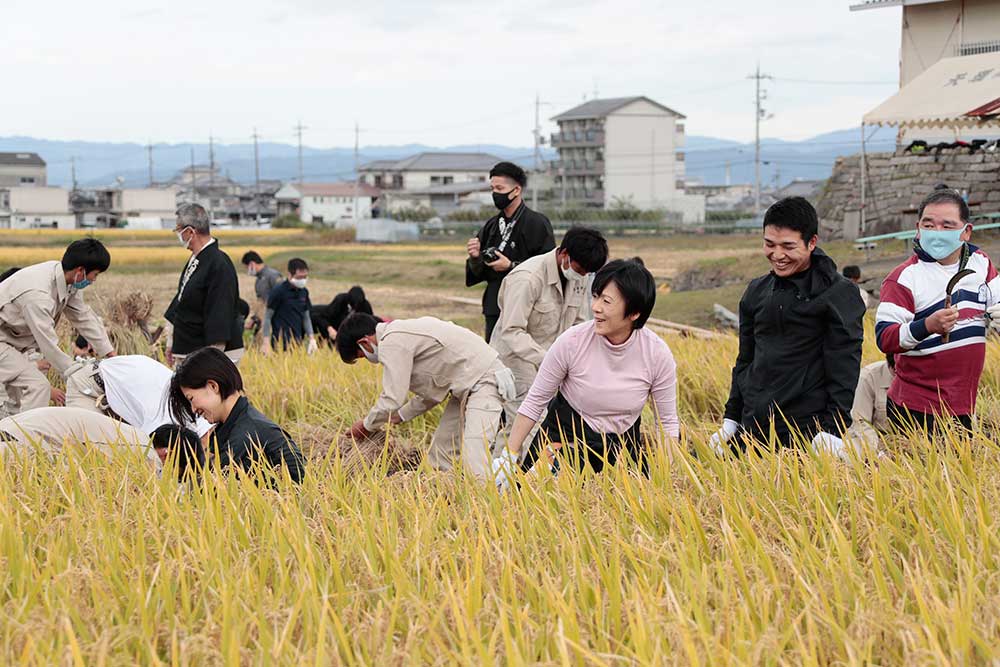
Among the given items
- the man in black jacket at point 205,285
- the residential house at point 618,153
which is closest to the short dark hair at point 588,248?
the man in black jacket at point 205,285

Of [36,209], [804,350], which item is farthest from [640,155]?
[804,350]

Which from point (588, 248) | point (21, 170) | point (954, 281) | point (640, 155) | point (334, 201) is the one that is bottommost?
point (954, 281)

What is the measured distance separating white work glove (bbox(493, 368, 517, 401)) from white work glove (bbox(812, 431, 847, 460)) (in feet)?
5.37

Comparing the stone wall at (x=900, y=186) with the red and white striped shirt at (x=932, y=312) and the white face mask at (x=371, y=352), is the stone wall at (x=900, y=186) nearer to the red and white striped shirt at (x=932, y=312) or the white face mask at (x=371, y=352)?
the red and white striped shirt at (x=932, y=312)

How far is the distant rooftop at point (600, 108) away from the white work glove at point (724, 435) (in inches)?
2534

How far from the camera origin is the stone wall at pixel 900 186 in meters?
18.8

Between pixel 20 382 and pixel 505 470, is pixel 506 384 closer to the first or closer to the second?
pixel 505 470

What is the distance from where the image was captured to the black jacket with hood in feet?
12.6

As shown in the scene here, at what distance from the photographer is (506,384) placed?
5043 millimetres

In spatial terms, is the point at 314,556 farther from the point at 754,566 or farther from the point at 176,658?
the point at 754,566

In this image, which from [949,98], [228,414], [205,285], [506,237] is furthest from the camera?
[949,98]

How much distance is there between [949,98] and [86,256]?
12.7 meters

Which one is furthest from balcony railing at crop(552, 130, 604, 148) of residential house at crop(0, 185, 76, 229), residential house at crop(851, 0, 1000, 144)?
residential house at crop(851, 0, 1000, 144)

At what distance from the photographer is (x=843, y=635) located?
216 cm
